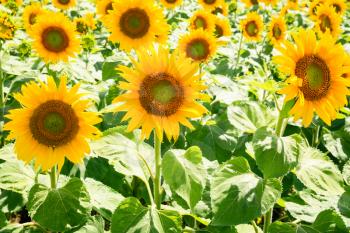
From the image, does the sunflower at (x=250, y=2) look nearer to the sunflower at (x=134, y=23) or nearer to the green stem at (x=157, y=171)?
the sunflower at (x=134, y=23)

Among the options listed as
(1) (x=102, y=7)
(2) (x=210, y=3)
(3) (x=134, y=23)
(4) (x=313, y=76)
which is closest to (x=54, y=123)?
(4) (x=313, y=76)

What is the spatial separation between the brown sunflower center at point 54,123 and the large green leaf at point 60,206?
24 centimetres

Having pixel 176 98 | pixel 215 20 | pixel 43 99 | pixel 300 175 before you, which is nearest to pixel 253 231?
pixel 300 175

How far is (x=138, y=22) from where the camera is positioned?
3.85 m

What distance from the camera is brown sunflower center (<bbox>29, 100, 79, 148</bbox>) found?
6.91 feet

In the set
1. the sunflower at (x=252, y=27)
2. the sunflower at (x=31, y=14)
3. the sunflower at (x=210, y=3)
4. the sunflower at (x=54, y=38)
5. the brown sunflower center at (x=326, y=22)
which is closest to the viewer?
the sunflower at (x=54, y=38)

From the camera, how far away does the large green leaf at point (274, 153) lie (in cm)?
209

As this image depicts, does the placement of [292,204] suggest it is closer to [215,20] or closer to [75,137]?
[75,137]

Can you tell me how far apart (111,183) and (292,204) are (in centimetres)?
117

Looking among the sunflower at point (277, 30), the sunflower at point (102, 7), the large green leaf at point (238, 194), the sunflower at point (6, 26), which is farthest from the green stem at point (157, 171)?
the sunflower at point (277, 30)

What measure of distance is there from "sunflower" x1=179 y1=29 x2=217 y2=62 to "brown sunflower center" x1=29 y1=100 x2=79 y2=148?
221 cm

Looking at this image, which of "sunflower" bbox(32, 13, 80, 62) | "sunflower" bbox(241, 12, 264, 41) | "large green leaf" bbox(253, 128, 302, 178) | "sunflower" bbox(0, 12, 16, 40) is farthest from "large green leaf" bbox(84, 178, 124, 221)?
"sunflower" bbox(241, 12, 264, 41)

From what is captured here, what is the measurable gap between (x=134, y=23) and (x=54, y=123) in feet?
6.37

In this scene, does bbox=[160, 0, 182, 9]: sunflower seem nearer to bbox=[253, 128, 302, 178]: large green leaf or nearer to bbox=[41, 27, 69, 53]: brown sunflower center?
bbox=[41, 27, 69, 53]: brown sunflower center
